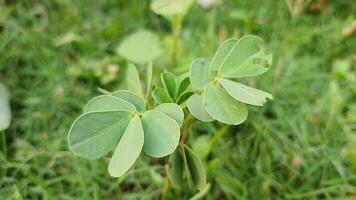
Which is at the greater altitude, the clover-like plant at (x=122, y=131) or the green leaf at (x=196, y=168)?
the clover-like plant at (x=122, y=131)

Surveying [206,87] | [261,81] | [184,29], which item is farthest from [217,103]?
[184,29]

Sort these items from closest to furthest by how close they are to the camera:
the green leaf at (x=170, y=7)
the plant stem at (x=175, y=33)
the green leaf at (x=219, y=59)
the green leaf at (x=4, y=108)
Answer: the green leaf at (x=219, y=59) → the green leaf at (x=4, y=108) → the green leaf at (x=170, y=7) → the plant stem at (x=175, y=33)

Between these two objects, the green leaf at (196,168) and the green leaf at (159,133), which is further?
the green leaf at (196,168)

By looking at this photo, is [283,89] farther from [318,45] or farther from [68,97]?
→ [68,97]

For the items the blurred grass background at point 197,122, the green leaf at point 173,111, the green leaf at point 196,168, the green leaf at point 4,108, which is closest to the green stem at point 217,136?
the blurred grass background at point 197,122

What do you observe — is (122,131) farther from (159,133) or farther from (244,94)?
(244,94)

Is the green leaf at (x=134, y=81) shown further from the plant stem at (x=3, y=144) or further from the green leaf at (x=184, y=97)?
the plant stem at (x=3, y=144)
